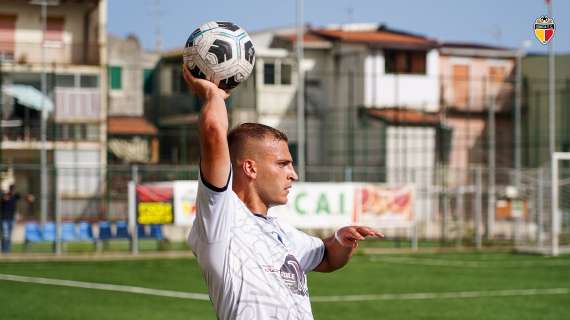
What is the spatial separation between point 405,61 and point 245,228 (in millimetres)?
46977

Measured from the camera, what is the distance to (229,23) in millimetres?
4891

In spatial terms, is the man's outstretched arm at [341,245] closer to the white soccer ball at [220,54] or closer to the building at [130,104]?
the white soccer ball at [220,54]

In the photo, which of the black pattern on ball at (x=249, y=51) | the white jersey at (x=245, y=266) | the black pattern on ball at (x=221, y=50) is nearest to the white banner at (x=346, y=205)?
the black pattern on ball at (x=249, y=51)

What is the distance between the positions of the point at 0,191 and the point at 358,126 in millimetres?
22921

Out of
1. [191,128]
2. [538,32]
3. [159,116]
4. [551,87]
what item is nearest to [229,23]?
[538,32]

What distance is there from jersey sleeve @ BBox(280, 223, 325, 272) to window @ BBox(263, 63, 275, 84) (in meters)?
44.6

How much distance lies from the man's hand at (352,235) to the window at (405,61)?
4552 cm

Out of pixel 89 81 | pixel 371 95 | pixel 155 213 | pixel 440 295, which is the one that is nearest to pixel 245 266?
pixel 440 295

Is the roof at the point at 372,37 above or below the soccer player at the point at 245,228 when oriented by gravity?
above

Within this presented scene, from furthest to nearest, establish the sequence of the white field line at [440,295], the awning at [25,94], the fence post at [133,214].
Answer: the awning at [25,94], the fence post at [133,214], the white field line at [440,295]

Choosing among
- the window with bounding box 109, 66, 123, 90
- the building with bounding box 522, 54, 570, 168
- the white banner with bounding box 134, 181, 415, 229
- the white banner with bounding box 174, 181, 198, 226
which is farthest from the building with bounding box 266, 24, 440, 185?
the white banner with bounding box 174, 181, 198, 226

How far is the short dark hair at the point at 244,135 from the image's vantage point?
15.1 feet

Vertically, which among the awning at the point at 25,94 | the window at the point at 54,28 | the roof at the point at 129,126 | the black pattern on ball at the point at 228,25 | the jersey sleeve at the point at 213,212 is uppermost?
the window at the point at 54,28

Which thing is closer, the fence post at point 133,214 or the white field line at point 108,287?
the white field line at point 108,287
